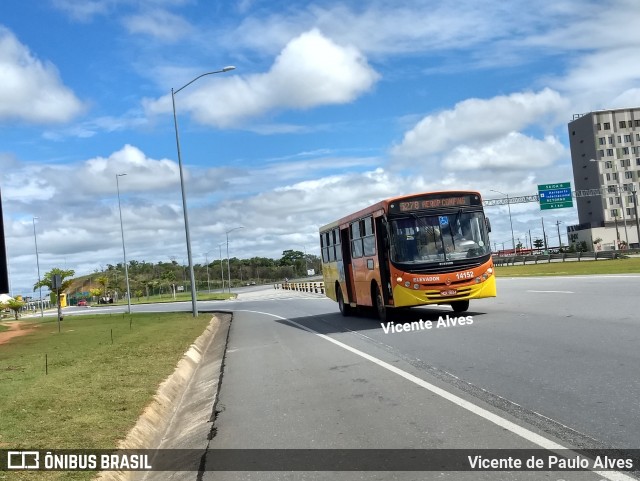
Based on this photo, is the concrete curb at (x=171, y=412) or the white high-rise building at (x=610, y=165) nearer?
the concrete curb at (x=171, y=412)

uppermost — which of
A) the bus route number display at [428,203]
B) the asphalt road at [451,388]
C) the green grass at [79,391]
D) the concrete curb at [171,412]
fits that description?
the bus route number display at [428,203]

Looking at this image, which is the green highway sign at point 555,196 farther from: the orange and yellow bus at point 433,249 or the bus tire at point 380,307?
the orange and yellow bus at point 433,249

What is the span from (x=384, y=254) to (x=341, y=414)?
10.6 m

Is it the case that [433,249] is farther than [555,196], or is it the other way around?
[555,196]

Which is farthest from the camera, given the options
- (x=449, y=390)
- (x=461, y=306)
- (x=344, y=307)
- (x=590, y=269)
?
(x=590, y=269)

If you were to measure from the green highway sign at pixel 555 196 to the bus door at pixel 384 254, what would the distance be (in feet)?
163

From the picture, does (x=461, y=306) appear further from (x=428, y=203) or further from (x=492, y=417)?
(x=492, y=417)

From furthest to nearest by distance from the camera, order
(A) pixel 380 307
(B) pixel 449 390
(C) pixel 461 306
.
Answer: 1. (A) pixel 380 307
2. (C) pixel 461 306
3. (B) pixel 449 390

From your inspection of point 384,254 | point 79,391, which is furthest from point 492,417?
point 384,254

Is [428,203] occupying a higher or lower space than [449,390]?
higher

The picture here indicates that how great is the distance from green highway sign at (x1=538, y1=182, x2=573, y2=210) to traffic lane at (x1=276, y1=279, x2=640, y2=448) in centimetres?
4721

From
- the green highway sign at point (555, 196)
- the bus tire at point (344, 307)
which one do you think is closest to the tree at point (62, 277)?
the bus tire at point (344, 307)

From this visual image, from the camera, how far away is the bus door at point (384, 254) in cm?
1842

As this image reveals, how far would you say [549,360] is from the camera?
10469 mm
